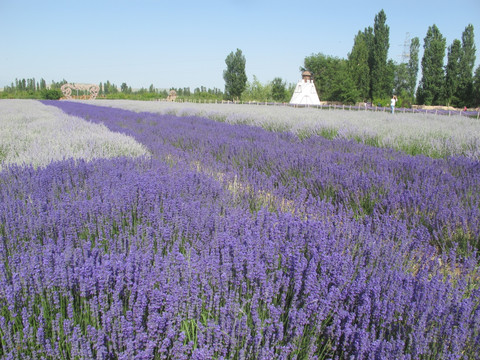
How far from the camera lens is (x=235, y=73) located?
50031 mm

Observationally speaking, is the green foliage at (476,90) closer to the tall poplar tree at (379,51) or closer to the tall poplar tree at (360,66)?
the tall poplar tree at (379,51)

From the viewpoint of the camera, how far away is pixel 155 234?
236 centimetres

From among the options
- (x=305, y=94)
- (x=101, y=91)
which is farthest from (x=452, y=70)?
(x=101, y=91)

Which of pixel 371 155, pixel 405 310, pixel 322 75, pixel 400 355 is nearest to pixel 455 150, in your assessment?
pixel 371 155

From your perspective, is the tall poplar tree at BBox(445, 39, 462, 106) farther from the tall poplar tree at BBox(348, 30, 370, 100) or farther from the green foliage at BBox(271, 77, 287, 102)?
the green foliage at BBox(271, 77, 287, 102)

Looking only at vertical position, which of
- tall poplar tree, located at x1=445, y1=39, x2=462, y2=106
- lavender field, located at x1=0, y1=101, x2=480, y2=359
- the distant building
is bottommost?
lavender field, located at x1=0, y1=101, x2=480, y2=359

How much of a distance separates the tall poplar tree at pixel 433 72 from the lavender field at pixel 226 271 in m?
38.0

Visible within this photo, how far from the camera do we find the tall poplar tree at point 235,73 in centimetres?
4991

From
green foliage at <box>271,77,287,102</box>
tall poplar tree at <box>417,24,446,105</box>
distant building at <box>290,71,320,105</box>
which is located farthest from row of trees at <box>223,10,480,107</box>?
green foliage at <box>271,77,287,102</box>

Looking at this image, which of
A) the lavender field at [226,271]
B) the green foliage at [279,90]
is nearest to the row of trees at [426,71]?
the green foliage at [279,90]

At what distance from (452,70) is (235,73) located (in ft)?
87.9

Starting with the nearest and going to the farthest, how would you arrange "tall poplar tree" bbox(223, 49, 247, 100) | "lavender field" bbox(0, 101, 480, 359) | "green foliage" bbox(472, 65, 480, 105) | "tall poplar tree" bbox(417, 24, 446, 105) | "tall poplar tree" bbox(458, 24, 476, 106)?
"lavender field" bbox(0, 101, 480, 359)
"tall poplar tree" bbox(417, 24, 446, 105)
"tall poplar tree" bbox(458, 24, 476, 106)
"green foliage" bbox(472, 65, 480, 105)
"tall poplar tree" bbox(223, 49, 247, 100)

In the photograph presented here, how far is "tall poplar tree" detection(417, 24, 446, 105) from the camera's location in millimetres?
35750

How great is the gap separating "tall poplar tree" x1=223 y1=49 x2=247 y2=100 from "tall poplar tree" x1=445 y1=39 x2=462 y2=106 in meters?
25.3
